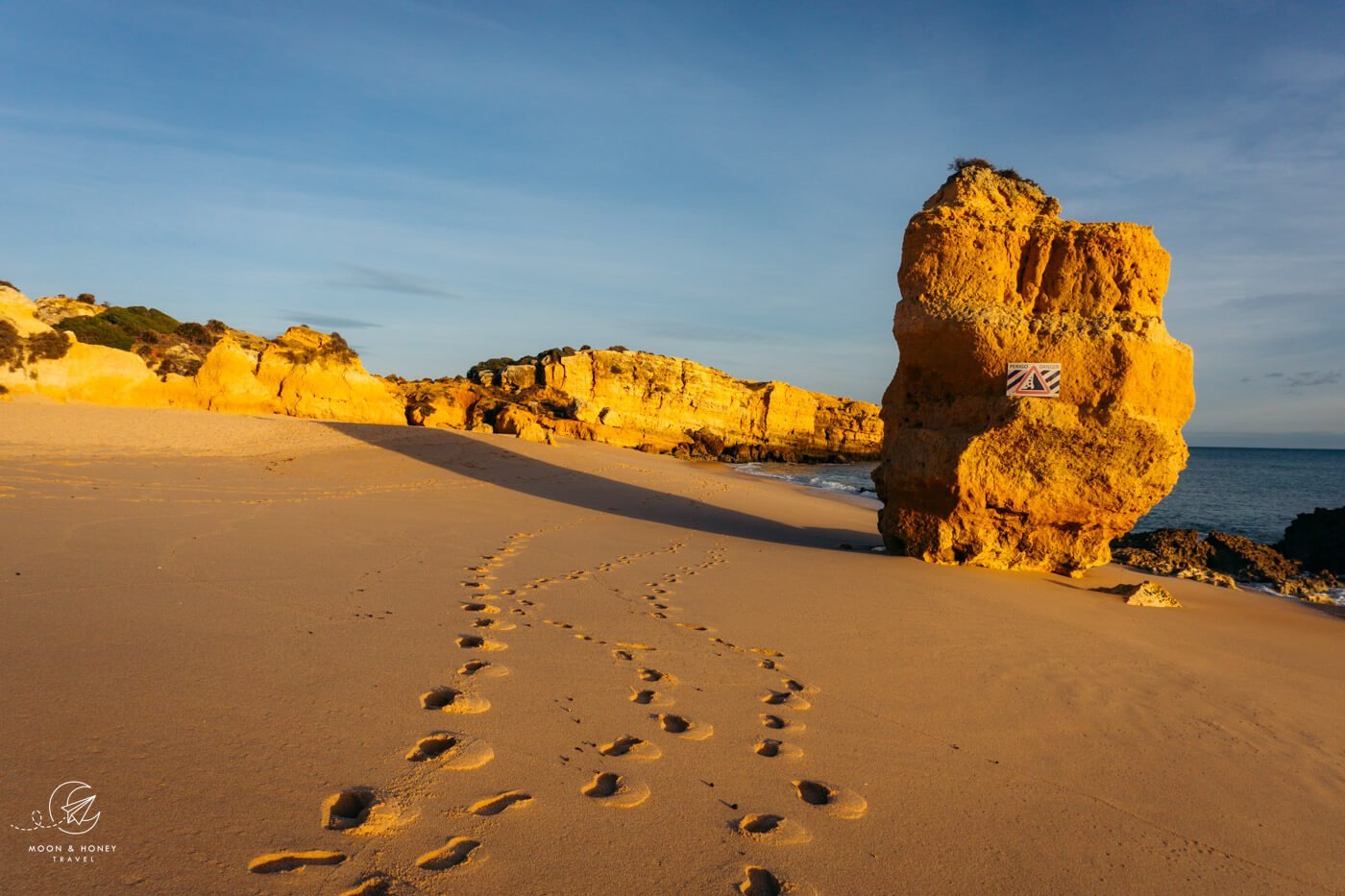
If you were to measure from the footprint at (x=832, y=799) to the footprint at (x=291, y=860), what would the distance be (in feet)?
5.18

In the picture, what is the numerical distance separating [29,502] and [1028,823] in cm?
891

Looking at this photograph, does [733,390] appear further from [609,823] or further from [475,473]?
[609,823]

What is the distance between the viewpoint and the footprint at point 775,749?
9.36 feet

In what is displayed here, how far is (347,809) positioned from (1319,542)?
56.7 ft

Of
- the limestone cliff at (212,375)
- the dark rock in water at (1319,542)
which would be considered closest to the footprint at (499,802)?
the dark rock in water at (1319,542)

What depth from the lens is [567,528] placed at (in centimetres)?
886

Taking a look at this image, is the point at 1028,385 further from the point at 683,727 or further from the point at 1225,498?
the point at 1225,498

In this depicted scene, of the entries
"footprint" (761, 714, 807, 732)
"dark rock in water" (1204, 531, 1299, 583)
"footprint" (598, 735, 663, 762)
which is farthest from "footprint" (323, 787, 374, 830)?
"dark rock in water" (1204, 531, 1299, 583)

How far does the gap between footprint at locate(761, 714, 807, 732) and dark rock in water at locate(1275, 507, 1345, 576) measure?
14.1 m

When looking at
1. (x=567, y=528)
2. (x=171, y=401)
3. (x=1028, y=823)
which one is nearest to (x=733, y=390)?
(x=171, y=401)

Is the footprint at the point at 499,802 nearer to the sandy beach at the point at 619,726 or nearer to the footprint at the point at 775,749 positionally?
the sandy beach at the point at 619,726

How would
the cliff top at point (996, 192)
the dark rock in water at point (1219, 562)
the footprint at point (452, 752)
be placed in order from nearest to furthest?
the footprint at point (452, 752) → the cliff top at point (996, 192) → the dark rock in water at point (1219, 562)

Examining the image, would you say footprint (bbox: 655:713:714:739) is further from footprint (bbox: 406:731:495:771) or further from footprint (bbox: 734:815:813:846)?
footprint (bbox: 406:731:495:771)

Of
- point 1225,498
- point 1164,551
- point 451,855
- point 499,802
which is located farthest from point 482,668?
point 1225,498
